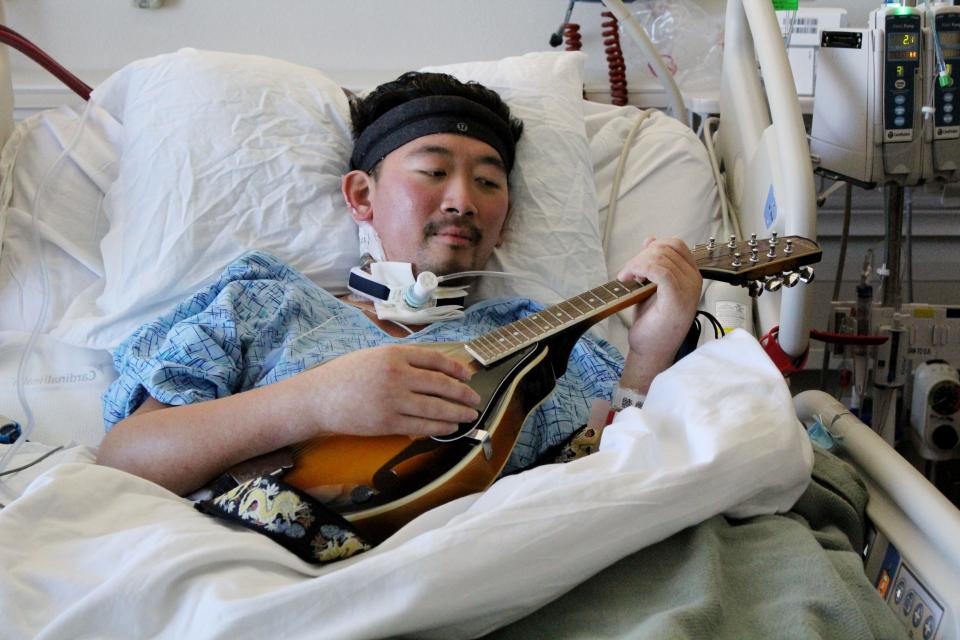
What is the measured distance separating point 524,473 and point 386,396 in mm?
221

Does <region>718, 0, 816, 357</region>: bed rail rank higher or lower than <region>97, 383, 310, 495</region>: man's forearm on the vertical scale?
higher

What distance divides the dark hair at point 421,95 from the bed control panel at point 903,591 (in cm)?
105

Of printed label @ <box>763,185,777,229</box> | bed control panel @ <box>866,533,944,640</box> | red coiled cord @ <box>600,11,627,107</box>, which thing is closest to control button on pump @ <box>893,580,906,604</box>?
bed control panel @ <box>866,533,944,640</box>

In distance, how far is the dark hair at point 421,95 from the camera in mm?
1814

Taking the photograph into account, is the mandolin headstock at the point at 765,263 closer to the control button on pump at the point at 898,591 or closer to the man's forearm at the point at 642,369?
the man's forearm at the point at 642,369

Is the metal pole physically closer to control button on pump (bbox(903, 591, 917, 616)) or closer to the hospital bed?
the hospital bed

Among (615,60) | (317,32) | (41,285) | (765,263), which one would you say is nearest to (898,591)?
(765,263)

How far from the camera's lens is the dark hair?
181 cm

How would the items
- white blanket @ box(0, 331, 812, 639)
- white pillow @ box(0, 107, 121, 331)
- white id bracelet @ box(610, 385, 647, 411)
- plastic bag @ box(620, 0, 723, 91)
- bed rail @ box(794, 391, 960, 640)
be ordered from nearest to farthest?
1. white blanket @ box(0, 331, 812, 639)
2. bed rail @ box(794, 391, 960, 640)
3. white id bracelet @ box(610, 385, 647, 411)
4. white pillow @ box(0, 107, 121, 331)
5. plastic bag @ box(620, 0, 723, 91)

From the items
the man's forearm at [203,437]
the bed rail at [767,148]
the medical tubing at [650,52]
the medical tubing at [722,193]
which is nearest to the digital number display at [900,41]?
the bed rail at [767,148]

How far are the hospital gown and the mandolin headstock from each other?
31 centimetres

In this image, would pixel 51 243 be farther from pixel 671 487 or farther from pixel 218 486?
pixel 671 487

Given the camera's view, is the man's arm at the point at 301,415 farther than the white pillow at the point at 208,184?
No

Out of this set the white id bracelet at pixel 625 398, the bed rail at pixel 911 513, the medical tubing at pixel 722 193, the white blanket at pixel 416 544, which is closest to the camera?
the white blanket at pixel 416 544
